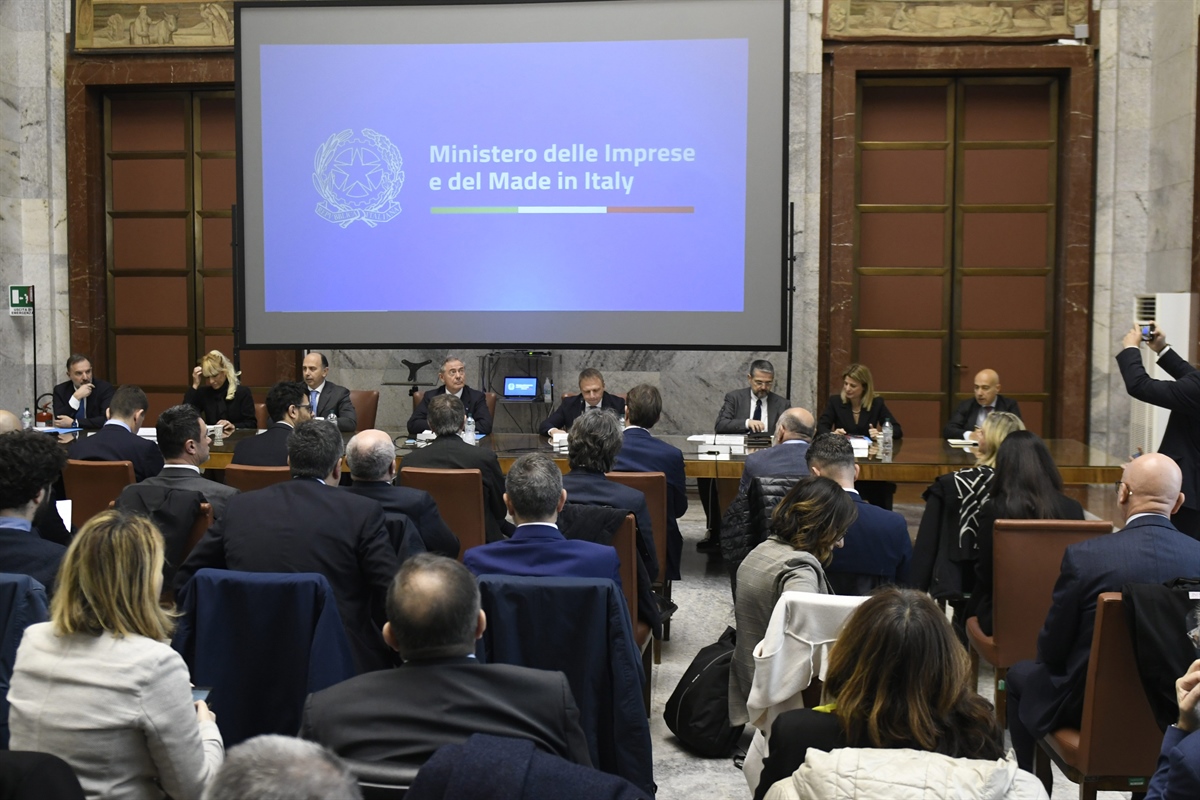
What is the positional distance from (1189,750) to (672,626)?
151 inches

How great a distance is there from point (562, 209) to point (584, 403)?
1.62 m

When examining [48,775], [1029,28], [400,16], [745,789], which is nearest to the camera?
[48,775]

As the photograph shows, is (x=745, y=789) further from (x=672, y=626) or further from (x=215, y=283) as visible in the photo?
(x=215, y=283)

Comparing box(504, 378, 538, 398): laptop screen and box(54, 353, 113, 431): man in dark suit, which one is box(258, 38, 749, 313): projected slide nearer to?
box(504, 378, 538, 398): laptop screen

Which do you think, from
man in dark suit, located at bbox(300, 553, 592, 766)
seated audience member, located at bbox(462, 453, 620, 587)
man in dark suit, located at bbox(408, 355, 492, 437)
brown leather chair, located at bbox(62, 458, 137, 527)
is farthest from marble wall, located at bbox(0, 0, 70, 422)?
man in dark suit, located at bbox(300, 553, 592, 766)

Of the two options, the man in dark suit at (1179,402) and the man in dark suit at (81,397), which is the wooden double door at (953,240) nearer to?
the man in dark suit at (1179,402)

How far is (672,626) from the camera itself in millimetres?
5699

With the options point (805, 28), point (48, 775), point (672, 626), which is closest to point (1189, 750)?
point (48, 775)

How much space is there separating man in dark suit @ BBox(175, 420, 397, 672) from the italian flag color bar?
5.28 m

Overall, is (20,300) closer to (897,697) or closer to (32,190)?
(32,190)

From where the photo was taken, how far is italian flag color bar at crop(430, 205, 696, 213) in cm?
848

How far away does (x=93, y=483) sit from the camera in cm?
514

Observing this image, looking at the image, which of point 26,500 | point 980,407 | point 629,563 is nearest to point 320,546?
point 26,500

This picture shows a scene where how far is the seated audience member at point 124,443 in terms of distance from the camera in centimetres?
555
